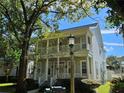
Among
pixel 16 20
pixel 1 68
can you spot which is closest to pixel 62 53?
pixel 16 20

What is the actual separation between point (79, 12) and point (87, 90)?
781 centimetres

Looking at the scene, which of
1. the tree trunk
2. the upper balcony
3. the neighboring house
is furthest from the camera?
the upper balcony

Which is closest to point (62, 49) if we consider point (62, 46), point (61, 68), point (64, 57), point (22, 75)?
point (62, 46)

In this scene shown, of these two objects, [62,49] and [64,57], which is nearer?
[62,49]

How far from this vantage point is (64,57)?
100 ft

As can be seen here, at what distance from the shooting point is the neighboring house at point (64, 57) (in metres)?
28.7

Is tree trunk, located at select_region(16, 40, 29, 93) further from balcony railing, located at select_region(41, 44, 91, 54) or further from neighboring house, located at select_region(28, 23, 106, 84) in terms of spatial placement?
balcony railing, located at select_region(41, 44, 91, 54)

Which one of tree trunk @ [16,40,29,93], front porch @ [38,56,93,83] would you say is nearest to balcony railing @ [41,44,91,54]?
front porch @ [38,56,93,83]

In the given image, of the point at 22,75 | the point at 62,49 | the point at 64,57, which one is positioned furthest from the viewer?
the point at 64,57

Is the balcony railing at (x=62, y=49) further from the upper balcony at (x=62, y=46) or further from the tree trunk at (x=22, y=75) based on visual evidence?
the tree trunk at (x=22, y=75)

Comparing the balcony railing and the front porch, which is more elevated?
the balcony railing

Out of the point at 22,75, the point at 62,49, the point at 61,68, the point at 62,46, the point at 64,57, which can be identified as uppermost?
the point at 62,46

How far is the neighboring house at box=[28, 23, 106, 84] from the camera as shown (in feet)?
94.3

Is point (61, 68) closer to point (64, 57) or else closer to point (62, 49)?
point (64, 57)
